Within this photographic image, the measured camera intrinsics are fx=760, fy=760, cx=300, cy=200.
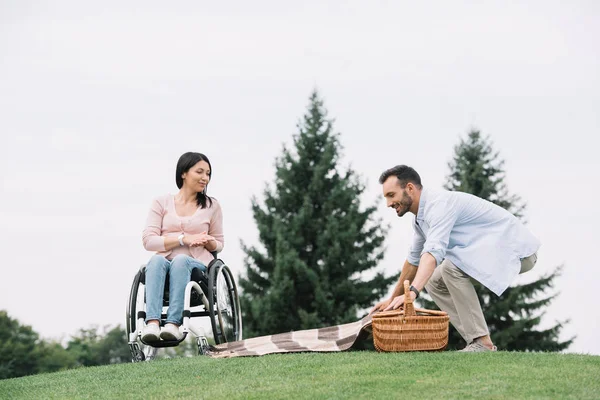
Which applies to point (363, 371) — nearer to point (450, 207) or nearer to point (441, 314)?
point (441, 314)

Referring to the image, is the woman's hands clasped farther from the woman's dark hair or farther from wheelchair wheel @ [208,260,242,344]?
the woman's dark hair

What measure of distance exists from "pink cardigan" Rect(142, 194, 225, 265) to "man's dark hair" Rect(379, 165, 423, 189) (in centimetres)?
170

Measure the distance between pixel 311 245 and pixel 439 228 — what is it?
60.3ft

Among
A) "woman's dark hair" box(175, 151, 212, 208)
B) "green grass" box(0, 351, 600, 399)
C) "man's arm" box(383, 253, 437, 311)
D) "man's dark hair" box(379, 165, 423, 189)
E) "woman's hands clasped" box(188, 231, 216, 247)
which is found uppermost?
"woman's dark hair" box(175, 151, 212, 208)

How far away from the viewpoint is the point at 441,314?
16.5ft

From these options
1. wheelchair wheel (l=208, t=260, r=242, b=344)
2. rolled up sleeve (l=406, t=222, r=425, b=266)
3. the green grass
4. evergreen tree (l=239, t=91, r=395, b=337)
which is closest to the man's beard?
rolled up sleeve (l=406, t=222, r=425, b=266)

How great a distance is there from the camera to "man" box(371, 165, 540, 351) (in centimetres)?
515

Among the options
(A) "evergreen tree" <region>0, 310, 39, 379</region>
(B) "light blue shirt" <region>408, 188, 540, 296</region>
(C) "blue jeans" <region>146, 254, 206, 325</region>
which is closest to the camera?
(B) "light blue shirt" <region>408, 188, 540, 296</region>

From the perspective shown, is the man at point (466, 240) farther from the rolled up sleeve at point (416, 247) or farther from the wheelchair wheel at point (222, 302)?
the wheelchair wheel at point (222, 302)

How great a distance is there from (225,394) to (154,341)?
175cm

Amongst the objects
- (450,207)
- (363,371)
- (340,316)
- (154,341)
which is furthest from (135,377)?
(340,316)

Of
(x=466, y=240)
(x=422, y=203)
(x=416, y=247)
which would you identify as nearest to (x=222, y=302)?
(x=416, y=247)

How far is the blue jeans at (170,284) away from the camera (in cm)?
568

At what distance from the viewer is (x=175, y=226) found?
619cm
